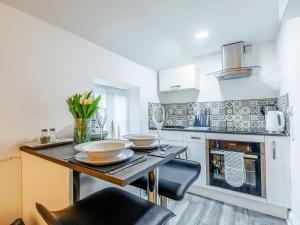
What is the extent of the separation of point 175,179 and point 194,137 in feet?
3.95

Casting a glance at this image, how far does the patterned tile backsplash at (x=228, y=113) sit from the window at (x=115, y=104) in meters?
0.45

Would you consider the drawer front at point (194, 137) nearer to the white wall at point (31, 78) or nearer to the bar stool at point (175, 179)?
the bar stool at point (175, 179)

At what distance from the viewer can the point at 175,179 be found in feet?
3.51

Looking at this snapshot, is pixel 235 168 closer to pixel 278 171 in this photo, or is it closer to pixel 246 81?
pixel 278 171

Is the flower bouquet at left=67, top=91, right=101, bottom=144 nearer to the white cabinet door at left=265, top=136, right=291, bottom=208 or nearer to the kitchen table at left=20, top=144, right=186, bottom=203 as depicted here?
the kitchen table at left=20, top=144, right=186, bottom=203

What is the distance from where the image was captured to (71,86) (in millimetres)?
1615

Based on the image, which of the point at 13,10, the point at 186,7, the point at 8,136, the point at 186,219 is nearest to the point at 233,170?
the point at 186,219

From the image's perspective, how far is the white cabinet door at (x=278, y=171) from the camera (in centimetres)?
163

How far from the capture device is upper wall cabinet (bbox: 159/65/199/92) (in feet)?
8.29

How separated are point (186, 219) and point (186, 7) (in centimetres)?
222

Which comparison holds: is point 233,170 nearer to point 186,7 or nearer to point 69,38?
point 186,7

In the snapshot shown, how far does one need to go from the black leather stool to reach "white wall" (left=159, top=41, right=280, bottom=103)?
217cm

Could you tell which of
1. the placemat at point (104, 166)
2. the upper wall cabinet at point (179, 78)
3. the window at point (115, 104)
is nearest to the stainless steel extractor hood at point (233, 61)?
the upper wall cabinet at point (179, 78)

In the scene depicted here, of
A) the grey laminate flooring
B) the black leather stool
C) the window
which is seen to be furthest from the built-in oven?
the black leather stool
